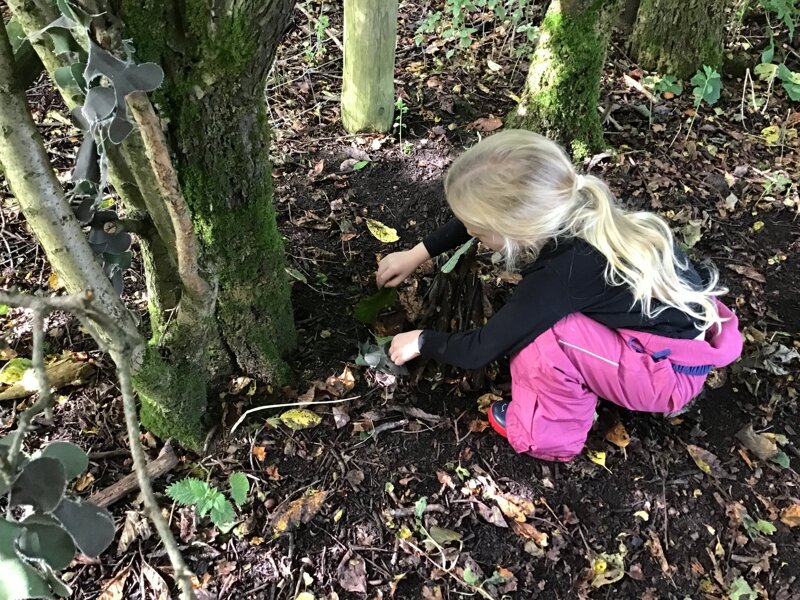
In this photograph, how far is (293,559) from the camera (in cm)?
197

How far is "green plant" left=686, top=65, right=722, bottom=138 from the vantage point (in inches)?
151

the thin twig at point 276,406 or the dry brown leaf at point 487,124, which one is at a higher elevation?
the dry brown leaf at point 487,124

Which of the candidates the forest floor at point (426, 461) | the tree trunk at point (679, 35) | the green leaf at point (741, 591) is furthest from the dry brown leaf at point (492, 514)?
the tree trunk at point (679, 35)

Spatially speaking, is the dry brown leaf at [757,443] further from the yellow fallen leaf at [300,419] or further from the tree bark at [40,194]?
the tree bark at [40,194]

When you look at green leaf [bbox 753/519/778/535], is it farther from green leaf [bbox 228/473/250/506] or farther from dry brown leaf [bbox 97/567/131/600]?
dry brown leaf [bbox 97/567/131/600]

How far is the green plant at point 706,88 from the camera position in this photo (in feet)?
12.6

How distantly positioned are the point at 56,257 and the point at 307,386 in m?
1.08

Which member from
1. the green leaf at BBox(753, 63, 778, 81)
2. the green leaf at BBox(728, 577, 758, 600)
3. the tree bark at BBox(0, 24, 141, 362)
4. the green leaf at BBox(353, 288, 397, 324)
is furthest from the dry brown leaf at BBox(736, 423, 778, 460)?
the green leaf at BBox(753, 63, 778, 81)

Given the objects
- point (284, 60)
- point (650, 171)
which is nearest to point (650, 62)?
point (650, 171)

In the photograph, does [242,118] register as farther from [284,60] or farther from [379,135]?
[284,60]

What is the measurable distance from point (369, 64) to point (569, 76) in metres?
1.07

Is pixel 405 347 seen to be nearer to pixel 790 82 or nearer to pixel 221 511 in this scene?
pixel 221 511

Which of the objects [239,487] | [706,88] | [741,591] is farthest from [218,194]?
[706,88]

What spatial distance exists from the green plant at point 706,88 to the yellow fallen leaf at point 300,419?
2971mm
